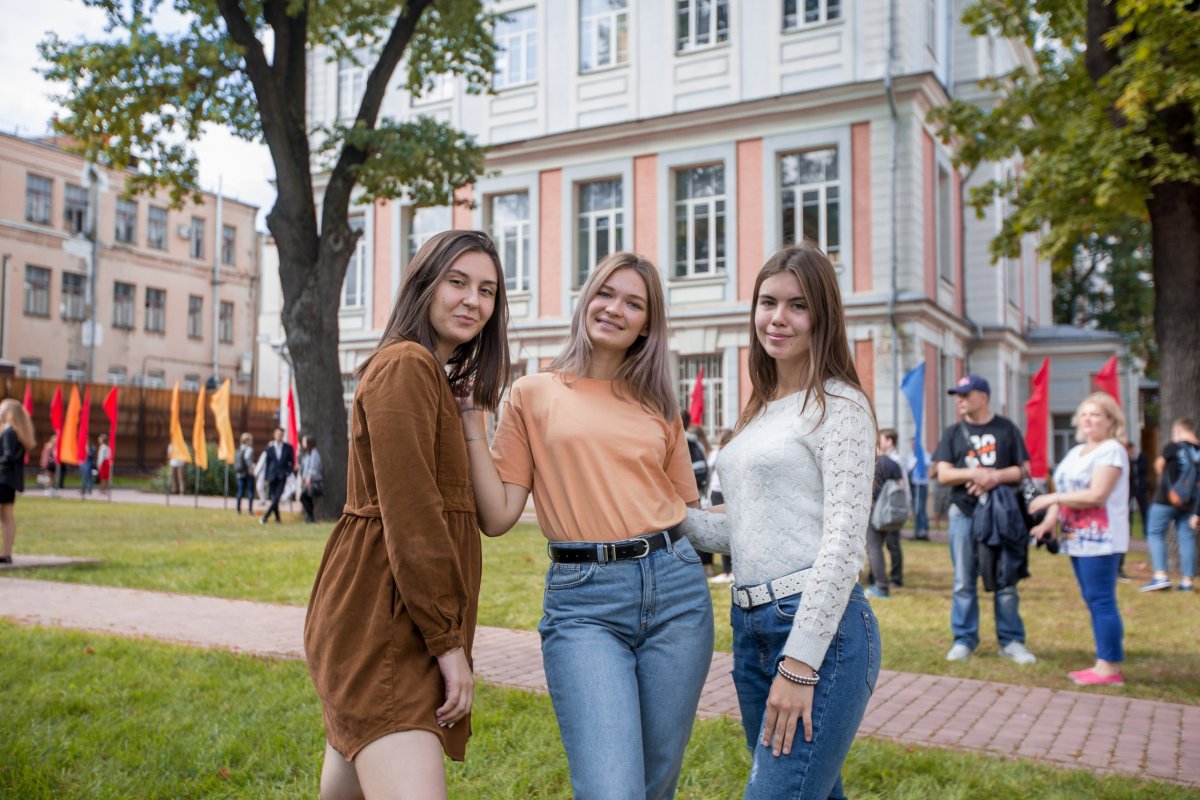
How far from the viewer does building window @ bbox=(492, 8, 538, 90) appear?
1101 inches

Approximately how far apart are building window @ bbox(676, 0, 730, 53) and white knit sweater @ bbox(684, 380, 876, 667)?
24076 mm

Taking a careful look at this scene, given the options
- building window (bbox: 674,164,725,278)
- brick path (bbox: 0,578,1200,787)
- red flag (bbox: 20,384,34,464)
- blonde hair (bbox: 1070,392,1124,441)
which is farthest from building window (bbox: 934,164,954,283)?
red flag (bbox: 20,384,34,464)

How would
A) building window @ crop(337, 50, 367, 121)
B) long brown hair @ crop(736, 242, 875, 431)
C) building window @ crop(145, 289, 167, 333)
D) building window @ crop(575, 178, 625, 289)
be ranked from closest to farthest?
long brown hair @ crop(736, 242, 875, 431), building window @ crop(575, 178, 625, 289), building window @ crop(337, 50, 367, 121), building window @ crop(145, 289, 167, 333)

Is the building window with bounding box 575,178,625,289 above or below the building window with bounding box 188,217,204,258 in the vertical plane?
below

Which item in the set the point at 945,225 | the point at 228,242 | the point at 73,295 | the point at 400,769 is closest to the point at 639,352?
the point at 400,769

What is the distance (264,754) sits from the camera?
4.98m

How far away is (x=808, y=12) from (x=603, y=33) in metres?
5.45

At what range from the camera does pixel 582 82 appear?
88.4ft

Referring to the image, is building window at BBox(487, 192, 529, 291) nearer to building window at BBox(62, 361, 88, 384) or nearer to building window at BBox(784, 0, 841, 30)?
building window at BBox(784, 0, 841, 30)

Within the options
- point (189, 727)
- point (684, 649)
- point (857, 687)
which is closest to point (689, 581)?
point (684, 649)

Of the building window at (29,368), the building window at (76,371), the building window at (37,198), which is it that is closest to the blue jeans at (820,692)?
the building window at (29,368)

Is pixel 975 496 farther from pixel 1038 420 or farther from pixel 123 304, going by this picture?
pixel 123 304

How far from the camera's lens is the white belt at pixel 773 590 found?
8.80ft

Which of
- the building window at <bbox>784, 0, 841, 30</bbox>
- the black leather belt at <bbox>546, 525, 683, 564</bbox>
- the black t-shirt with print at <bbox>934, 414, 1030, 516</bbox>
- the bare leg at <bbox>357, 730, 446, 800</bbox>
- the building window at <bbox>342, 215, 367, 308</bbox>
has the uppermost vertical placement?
the building window at <bbox>784, 0, 841, 30</bbox>
